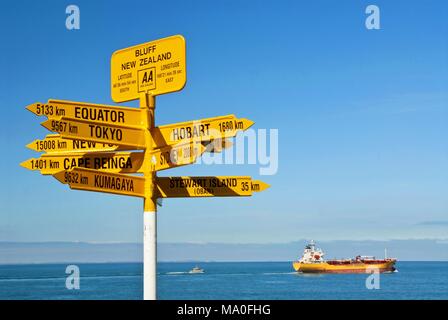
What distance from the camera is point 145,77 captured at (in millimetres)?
9656

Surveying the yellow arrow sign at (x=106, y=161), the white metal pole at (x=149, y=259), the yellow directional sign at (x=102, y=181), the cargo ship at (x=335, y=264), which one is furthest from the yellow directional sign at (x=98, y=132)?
the cargo ship at (x=335, y=264)

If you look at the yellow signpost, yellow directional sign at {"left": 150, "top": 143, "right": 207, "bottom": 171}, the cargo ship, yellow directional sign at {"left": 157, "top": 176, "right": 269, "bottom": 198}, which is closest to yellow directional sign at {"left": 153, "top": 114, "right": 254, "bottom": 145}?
the yellow signpost

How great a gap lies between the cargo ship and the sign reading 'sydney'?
108m

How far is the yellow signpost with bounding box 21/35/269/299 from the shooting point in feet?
29.3

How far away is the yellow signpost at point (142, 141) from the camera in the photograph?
8.92 meters

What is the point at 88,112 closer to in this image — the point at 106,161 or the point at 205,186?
the point at 106,161

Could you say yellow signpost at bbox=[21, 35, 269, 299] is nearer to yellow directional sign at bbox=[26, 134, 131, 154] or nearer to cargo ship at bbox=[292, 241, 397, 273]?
yellow directional sign at bbox=[26, 134, 131, 154]

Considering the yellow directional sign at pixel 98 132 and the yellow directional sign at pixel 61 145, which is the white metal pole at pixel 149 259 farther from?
the yellow directional sign at pixel 61 145

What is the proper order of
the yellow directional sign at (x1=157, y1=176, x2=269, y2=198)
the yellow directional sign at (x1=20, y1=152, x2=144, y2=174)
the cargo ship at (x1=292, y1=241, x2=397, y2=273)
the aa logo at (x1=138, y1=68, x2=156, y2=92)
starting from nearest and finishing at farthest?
1. the yellow directional sign at (x1=157, y1=176, x2=269, y2=198)
2. the aa logo at (x1=138, y1=68, x2=156, y2=92)
3. the yellow directional sign at (x1=20, y1=152, x2=144, y2=174)
4. the cargo ship at (x1=292, y1=241, x2=397, y2=273)

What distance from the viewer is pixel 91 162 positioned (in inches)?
386
